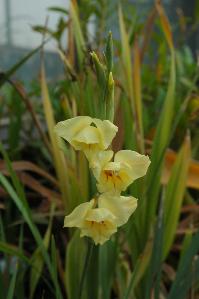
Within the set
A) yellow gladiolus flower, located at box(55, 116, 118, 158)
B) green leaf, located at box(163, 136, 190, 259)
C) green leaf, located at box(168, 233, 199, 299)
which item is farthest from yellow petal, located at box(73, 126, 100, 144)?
green leaf, located at box(163, 136, 190, 259)

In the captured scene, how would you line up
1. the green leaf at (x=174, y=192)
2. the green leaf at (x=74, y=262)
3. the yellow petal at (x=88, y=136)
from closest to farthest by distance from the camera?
1. the yellow petal at (x=88, y=136)
2. the green leaf at (x=74, y=262)
3. the green leaf at (x=174, y=192)

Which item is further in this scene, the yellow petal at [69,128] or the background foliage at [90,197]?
the background foliage at [90,197]

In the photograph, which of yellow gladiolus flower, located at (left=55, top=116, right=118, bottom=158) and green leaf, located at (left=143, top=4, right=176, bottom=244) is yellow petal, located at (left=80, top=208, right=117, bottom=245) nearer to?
yellow gladiolus flower, located at (left=55, top=116, right=118, bottom=158)

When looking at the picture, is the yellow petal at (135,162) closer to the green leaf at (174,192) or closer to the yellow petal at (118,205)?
the yellow petal at (118,205)

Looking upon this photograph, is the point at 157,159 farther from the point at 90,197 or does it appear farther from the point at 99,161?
the point at 99,161

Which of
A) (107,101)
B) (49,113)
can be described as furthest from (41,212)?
(107,101)

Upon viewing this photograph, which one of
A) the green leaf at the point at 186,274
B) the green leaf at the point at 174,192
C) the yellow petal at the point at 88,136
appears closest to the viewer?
the yellow petal at the point at 88,136

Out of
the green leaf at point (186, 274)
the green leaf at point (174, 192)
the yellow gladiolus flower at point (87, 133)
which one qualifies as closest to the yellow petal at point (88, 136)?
the yellow gladiolus flower at point (87, 133)

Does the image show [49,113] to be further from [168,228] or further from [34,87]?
[34,87]
